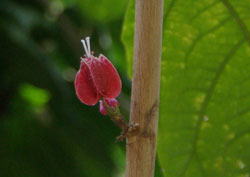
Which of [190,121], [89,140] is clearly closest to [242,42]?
[190,121]

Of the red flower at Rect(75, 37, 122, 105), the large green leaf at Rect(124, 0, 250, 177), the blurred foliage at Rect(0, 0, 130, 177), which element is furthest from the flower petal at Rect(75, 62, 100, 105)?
the blurred foliage at Rect(0, 0, 130, 177)

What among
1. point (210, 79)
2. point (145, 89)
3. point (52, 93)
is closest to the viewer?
point (145, 89)

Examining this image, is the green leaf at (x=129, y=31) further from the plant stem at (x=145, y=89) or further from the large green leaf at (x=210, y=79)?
the plant stem at (x=145, y=89)

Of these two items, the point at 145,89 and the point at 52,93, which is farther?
the point at 52,93

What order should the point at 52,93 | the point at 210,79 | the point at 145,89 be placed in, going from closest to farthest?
the point at 145,89 → the point at 210,79 → the point at 52,93

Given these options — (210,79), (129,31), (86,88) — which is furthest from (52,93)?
(86,88)

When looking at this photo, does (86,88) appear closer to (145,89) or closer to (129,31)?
(145,89)

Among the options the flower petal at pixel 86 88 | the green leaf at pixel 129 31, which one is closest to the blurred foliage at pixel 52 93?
the green leaf at pixel 129 31

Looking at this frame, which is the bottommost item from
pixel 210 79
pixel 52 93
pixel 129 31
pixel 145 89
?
pixel 145 89
